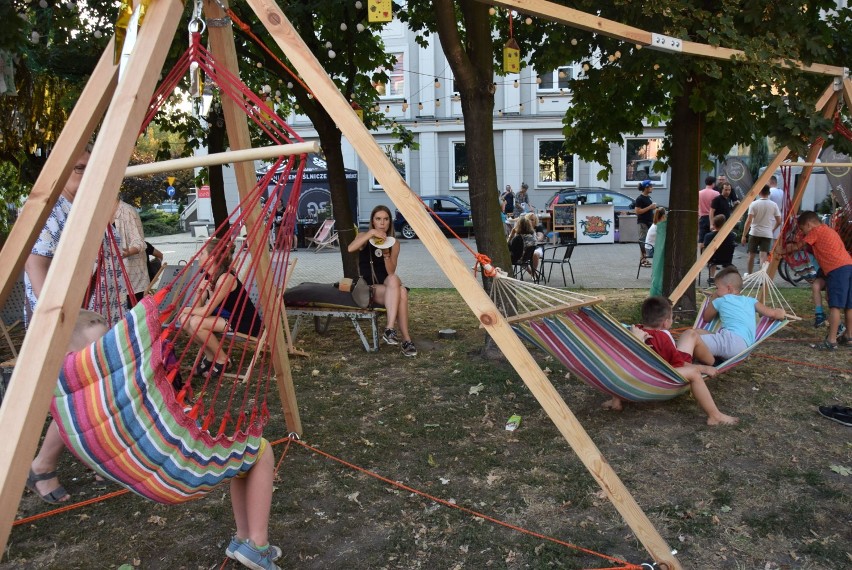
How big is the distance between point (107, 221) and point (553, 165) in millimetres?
21676

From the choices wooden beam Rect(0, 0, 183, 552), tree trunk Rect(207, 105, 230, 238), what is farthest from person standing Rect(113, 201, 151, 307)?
tree trunk Rect(207, 105, 230, 238)

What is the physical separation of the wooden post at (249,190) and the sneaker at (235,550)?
2.57 feet

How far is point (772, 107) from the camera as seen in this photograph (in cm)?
484

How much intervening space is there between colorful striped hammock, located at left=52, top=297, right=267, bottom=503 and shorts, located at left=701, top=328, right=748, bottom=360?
3198 millimetres

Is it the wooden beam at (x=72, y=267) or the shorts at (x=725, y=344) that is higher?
the wooden beam at (x=72, y=267)

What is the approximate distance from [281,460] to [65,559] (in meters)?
1.06

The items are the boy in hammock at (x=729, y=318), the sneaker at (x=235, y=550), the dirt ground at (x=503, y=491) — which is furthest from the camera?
the boy in hammock at (x=729, y=318)

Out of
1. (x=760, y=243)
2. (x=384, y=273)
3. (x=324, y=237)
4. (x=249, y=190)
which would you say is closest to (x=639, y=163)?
(x=324, y=237)

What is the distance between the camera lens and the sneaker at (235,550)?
2.54 m

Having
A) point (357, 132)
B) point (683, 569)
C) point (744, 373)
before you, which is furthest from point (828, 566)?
point (744, 373)

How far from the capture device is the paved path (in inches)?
411

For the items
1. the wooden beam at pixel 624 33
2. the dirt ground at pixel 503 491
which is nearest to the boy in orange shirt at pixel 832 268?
the dirt ground at pixel 503 491

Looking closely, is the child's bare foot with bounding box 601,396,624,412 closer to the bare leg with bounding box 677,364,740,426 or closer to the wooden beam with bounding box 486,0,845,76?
the bare leg with bounding box 677,364,740,426

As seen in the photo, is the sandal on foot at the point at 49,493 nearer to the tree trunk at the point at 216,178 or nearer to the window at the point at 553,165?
the tree trunk at the point at 216,178
